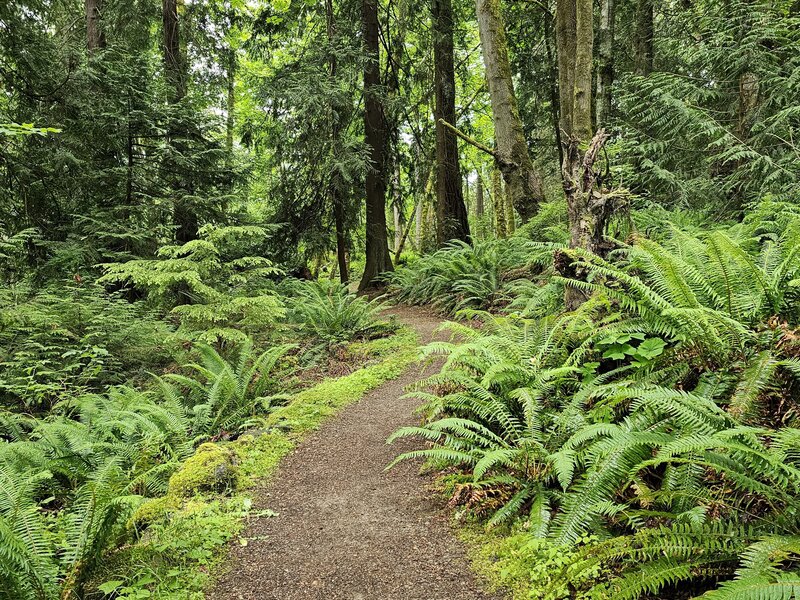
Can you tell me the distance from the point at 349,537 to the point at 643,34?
13576mm

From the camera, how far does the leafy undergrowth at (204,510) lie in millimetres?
2666

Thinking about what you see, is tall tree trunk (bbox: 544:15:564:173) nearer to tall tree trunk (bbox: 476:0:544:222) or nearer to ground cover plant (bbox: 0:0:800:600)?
ground cover plant (bbox: 0:0:800:600)

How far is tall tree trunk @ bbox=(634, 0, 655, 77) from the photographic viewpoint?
11656mm

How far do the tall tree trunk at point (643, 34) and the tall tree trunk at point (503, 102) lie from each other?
→ 186 inches

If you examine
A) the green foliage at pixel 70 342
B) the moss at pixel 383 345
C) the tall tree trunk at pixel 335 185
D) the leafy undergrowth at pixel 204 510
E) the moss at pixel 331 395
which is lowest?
the leafy undergrowth at pixel 204 510

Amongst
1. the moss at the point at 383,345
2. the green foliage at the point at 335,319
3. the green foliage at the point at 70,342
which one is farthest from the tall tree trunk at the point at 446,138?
the green foliage at the point at 70,342

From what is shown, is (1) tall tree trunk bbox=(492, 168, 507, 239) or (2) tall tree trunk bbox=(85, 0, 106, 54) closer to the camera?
(2) tall tree trunk bbox=(85, 0, 106, 54)

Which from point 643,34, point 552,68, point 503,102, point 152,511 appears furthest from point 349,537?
point 643,34

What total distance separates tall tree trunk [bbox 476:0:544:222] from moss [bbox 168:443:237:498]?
773 centimetres

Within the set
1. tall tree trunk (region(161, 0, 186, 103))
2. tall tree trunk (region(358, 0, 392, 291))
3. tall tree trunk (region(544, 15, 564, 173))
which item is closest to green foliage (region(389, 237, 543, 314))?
tall tree trunk (region(358, 0, 392, 291))

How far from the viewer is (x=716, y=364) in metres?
3.18

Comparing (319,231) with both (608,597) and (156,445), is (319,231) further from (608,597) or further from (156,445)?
(608,597)

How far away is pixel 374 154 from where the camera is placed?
476 inches

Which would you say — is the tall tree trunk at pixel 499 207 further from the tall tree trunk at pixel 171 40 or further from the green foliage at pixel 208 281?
the green foliage at pixel 208 281
